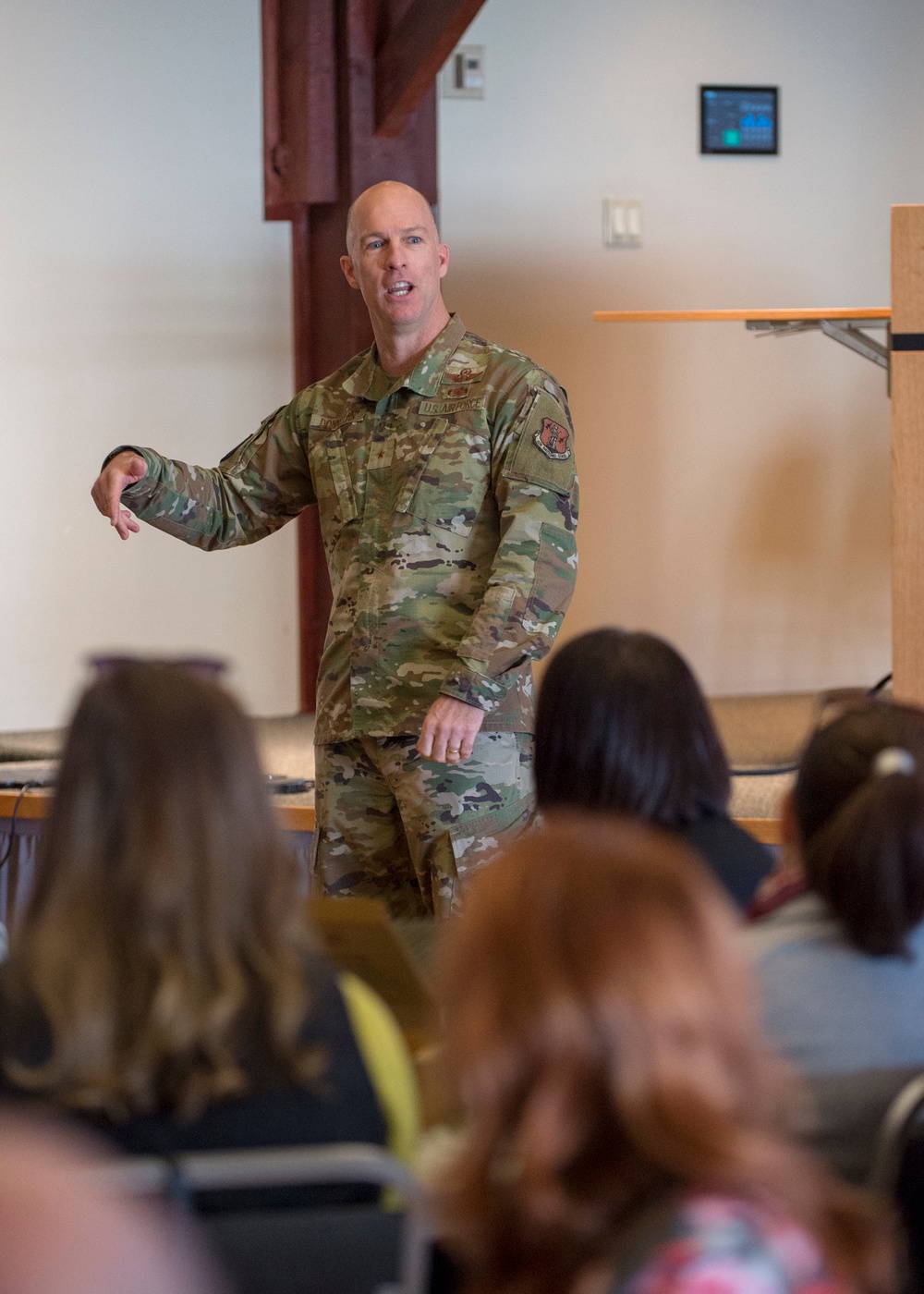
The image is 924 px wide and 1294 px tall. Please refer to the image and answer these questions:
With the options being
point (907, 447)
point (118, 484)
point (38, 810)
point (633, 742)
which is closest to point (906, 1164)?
point (633, 742)

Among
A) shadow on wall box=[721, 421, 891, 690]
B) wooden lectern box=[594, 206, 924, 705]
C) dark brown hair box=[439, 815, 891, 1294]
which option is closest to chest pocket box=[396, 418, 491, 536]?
wooden lectern box=[594, 206, 924, 705]

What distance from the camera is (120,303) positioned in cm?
433

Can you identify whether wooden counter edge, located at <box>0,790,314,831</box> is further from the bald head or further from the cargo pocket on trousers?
the bald head

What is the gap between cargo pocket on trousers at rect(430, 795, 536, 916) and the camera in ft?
7.83

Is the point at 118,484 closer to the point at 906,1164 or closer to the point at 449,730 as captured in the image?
the point at 449,730

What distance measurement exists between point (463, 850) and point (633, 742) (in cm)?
87

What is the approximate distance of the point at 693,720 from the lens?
5.17ft

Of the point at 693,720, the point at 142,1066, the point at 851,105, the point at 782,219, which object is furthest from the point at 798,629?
the point at 142,1066

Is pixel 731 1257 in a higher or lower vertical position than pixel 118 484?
lower

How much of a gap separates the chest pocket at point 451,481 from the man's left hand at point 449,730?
307mm

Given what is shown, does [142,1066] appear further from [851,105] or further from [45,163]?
[851,105]

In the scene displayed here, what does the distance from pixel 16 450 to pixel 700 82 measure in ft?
7.40

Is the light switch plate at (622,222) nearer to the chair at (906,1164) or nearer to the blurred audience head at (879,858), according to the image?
the blurred audience head at (879,858)

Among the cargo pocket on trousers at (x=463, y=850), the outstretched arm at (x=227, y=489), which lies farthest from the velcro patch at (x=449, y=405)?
the cargo pocket on trousers at (x=463, y=850)
